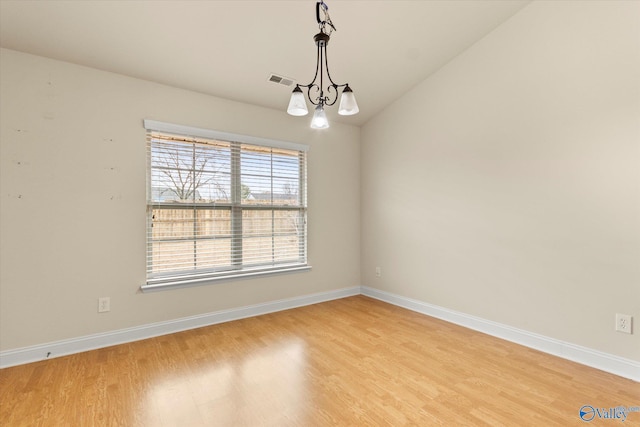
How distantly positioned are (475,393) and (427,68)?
318 cm

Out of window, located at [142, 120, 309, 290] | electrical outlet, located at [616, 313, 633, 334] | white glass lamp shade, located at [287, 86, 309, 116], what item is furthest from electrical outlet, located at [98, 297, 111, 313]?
electrical outlet, located at [616, 313, 633, 334]

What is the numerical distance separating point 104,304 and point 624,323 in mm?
4234

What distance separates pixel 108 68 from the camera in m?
2.72

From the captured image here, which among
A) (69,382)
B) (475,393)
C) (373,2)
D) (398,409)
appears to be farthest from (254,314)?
(373,2)

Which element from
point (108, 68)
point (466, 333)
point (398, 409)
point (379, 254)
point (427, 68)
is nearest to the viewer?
point (398, 409)

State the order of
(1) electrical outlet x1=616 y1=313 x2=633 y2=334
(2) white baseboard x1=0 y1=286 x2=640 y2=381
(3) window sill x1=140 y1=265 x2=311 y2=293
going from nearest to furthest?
(1) electrical outlet x1=616 y1=313 x2=633 y2=334, (2) white baseboard x1=0 y1=286 x2=640 y2=381, (3) window sill x1=140 y1=265 x2=311 y2=293

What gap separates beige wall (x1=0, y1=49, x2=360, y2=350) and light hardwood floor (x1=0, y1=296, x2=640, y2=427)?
13.3 inches

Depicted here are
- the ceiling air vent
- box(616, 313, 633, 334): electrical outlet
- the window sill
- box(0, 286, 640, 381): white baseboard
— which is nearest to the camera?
box(616, 313, 633, 334): electrical outlet

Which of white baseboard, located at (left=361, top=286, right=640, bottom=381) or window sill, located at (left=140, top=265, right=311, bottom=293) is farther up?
window sill, located at (left=140, top=265, right=311, bottom=293)

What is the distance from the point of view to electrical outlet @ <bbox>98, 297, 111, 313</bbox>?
2715mm

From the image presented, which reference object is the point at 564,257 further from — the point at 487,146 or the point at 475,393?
the point at 475,393

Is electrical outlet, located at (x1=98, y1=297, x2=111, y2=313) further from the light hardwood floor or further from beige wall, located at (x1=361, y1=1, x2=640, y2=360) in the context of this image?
beige wall, located at (x1=361, y1=1, x2=640, y2=360)

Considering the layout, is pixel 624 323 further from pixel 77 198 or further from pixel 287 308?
pixel 77 198

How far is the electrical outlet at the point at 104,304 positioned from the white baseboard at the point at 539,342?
10.5ft
